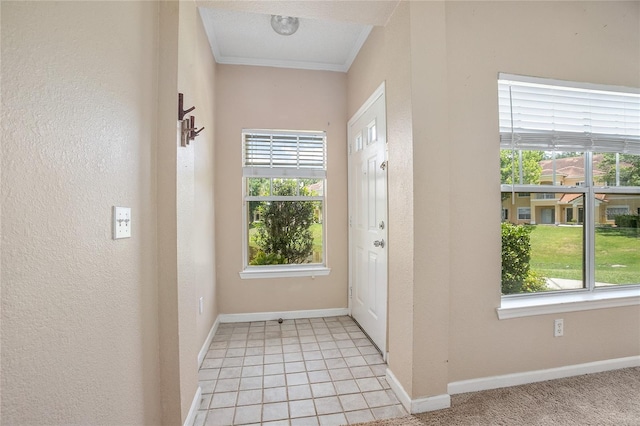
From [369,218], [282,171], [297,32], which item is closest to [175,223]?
[369,218]

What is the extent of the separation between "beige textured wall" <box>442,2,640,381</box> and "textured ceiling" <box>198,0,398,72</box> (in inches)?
25.1

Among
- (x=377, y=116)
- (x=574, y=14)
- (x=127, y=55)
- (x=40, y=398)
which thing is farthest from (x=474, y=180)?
(x=40, y=398)

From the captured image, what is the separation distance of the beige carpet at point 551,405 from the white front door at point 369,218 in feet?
2.14

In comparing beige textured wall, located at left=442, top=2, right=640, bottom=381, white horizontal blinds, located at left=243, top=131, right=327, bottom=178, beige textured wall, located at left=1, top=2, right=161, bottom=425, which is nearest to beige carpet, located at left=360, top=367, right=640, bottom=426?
beige textured wall, located at left=442, top=2, right=640, bottom=381

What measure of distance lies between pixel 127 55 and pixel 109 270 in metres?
0.85

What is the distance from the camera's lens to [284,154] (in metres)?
3.08

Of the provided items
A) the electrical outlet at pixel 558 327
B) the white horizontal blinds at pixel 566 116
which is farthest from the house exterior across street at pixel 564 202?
the electrical outlet at pixel 558 327

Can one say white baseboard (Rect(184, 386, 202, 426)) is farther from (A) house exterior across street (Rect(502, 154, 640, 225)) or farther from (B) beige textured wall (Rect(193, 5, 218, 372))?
(A) house exterior across street (Rect(502, 154, 640, 225))

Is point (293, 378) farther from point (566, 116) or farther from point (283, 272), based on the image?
point (566, 116)

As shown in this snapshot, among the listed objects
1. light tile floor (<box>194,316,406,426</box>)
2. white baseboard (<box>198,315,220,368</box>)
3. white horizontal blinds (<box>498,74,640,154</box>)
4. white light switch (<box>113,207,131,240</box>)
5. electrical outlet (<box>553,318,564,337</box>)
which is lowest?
light tile floor (<box>194,316,406,426</box>)

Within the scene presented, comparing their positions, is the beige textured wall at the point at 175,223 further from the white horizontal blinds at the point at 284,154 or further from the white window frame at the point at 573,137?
the white window frame at the point at 573,137

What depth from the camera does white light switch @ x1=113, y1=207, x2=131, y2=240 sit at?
1031 mm

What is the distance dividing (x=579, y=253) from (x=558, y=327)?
636mm

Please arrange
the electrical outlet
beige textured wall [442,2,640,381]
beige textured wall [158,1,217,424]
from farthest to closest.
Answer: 1. the electrical outlet
2. beige textured wall [442,2,640,381]
3. beige textured wall [158,1,217,424]
